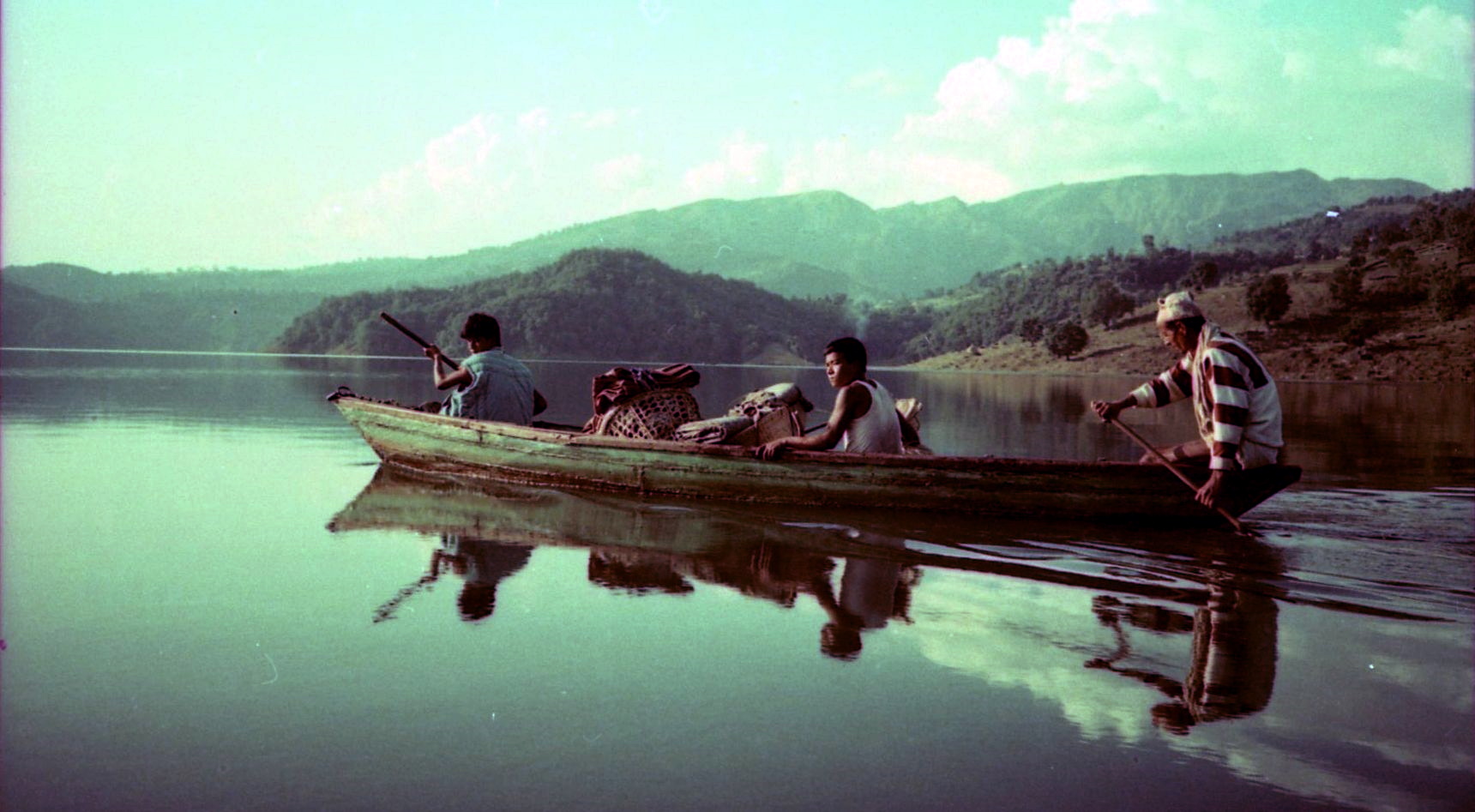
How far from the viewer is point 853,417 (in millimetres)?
9672

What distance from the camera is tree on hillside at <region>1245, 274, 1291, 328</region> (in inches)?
2808

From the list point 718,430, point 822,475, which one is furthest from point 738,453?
point 822,475

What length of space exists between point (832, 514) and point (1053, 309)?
11156 centimetres

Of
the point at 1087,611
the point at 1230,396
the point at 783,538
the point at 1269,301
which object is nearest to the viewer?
the point at 1087,611

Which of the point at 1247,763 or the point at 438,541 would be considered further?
the point at 438,541

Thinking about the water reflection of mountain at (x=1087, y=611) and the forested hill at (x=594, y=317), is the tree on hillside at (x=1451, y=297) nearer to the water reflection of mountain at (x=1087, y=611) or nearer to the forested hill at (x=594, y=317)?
the water reflection of mountain at (x=1087, y=611)

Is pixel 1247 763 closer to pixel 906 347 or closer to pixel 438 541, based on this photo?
pixel 438 541

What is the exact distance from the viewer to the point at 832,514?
389 inches

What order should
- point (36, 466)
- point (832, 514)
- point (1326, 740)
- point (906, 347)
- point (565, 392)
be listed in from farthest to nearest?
1. point (906, 347)
2. point (565, 392)
3. point (36, 466)
4. point (832, 514)
5. point (1326, 740)

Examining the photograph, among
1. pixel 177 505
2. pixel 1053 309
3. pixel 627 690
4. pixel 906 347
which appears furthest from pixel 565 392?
pixel 906 347

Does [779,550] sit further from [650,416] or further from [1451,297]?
[1451,297]

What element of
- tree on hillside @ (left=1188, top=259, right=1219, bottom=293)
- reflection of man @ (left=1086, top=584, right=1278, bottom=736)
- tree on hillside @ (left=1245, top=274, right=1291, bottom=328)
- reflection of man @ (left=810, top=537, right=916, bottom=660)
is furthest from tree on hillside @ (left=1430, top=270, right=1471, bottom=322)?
reflection of man @ (left=810, top=537, right=916, bottom=660)

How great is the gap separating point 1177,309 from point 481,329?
700cm

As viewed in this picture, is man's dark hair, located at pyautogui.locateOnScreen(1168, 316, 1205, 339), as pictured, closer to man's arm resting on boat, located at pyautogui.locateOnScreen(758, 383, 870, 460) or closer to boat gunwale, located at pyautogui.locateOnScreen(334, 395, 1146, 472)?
boat gunwale, located at pyautogui.locateOnScreen(334, 395, 1146, 472)
